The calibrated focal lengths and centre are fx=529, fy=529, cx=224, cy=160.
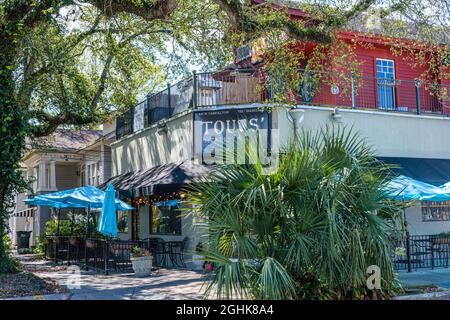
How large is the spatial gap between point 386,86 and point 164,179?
30.0 ft

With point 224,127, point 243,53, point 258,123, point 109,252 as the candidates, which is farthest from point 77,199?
point 243,53

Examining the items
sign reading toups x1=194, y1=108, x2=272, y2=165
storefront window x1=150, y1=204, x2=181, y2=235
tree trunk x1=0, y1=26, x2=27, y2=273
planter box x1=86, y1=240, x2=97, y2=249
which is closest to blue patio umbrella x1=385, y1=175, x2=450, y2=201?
sign reading toups x1=194, y1=108, x2=272, y2=165

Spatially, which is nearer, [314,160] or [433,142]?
[314,160]

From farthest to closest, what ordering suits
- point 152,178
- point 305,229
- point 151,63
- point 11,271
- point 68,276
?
point 151,63
point 152,178
point 68,276
point 11,271
point 305,229

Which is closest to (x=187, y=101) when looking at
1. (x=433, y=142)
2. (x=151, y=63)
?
(x=151, y=63)

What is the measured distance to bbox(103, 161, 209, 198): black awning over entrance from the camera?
1496cm

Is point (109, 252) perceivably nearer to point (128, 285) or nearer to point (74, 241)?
point (74, 241)

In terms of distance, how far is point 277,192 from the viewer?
8500 millimetres

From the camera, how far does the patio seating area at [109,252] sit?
49.2 ft

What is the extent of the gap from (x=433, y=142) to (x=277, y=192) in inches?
467

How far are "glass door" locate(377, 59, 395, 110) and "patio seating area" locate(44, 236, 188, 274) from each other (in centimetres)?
874

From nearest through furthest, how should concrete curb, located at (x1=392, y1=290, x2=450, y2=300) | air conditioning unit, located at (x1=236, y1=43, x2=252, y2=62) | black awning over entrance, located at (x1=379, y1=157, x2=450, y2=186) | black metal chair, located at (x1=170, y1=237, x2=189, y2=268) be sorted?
concrete curb, located at (x1=392, y1=290, x2=450, y2=300)
black metal chair, located at (x1=170, y1=237, x2=189, y2=268)
black awning over entrance, located at (x1=379, y1=157, x2=450, y2=186)
air conditioning unit, located at (x1=236, y1=43, x2=252, y2=62)

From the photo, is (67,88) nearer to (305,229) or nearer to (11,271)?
(11,271)

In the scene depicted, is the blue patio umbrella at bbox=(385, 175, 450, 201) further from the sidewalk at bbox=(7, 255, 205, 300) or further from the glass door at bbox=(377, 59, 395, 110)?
the sidewalk at bbox=(7, 255, 205, 300)
